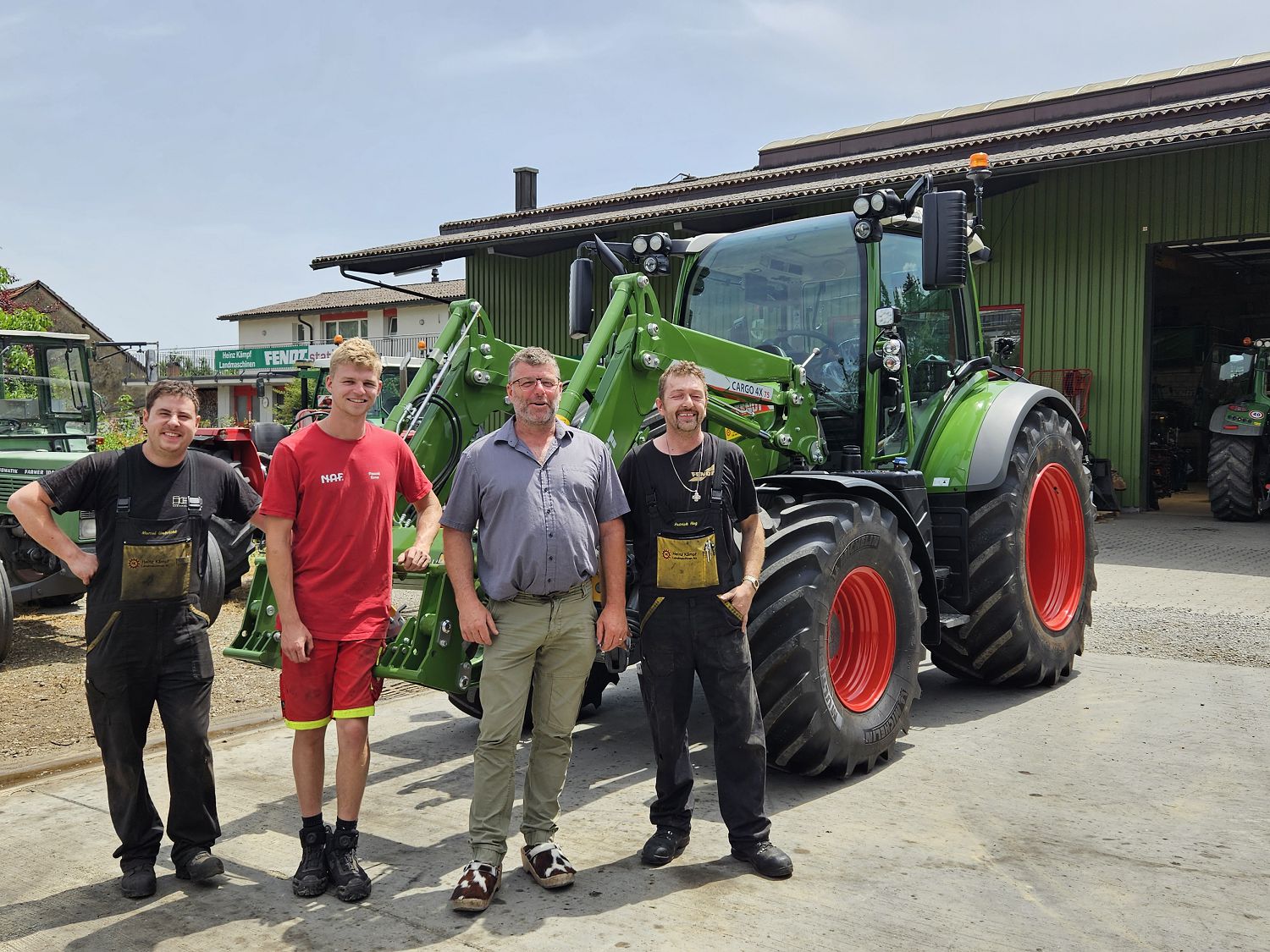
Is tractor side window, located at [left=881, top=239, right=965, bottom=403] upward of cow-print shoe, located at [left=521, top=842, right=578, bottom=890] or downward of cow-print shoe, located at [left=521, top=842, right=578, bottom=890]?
upward

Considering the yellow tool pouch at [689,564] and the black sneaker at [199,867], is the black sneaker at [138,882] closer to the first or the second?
the black sneaker at [199,867]

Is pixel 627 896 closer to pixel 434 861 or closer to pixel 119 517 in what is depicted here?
pixel 434 861

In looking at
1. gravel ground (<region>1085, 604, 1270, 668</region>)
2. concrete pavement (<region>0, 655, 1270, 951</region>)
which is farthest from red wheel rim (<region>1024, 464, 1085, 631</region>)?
concrete pavement (<region>0, 655, 1270, 951</region>)

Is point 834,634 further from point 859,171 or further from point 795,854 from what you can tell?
point 859,171

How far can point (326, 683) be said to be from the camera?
3.95m

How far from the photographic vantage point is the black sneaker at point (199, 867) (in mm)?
3969

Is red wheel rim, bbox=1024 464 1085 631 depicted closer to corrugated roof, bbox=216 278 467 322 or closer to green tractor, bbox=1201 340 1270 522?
green tractor, bbox=1201 340 1270 522

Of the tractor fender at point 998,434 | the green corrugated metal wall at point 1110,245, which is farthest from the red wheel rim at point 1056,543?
the green corrugated metal wall at point 1110,245

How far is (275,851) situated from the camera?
14.1 feet

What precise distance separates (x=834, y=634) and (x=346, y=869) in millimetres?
2379

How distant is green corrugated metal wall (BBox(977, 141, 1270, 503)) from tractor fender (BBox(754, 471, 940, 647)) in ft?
34.1

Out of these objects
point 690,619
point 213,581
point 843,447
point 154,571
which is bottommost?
point 213,581

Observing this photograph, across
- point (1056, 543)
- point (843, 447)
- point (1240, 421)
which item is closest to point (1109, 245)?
point (1240, 421)

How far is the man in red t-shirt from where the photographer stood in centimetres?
389
